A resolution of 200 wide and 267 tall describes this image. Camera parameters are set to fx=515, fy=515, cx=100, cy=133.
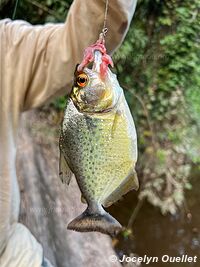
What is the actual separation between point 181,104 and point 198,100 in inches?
5.4

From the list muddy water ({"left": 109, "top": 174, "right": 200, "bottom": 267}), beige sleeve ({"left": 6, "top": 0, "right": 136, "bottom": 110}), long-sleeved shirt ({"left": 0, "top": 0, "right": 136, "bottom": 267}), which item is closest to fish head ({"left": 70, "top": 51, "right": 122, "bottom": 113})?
beige sleeve ({"left": 6, "top": 0, "right": 136, "bottom": 110})

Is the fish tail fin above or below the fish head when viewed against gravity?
below

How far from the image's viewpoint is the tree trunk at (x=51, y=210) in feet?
8.55

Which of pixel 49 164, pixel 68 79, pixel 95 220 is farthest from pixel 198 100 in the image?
pixel 95 220

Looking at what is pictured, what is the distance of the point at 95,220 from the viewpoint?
1.01 m

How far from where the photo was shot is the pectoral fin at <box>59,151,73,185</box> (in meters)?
1.02

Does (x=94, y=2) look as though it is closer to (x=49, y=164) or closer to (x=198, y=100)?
(x=49, y=164)

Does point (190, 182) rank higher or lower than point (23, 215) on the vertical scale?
lower

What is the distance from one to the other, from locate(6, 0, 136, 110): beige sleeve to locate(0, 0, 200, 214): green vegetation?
7.19 feet

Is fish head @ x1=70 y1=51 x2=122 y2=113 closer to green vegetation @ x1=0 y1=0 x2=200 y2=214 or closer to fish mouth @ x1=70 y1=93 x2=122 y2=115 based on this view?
fish mouth @ x1=70 y1=93 x2=122 y2=115

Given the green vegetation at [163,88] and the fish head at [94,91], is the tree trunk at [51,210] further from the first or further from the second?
the fish head at [94,91]

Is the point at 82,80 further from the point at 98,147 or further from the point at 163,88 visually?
the point at 163,88

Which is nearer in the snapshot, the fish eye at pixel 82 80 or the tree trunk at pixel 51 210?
the fish eye at pixel 82 80

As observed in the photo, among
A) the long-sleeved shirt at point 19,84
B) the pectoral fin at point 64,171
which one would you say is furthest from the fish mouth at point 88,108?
the long-sleeved shirt at point 19,84
